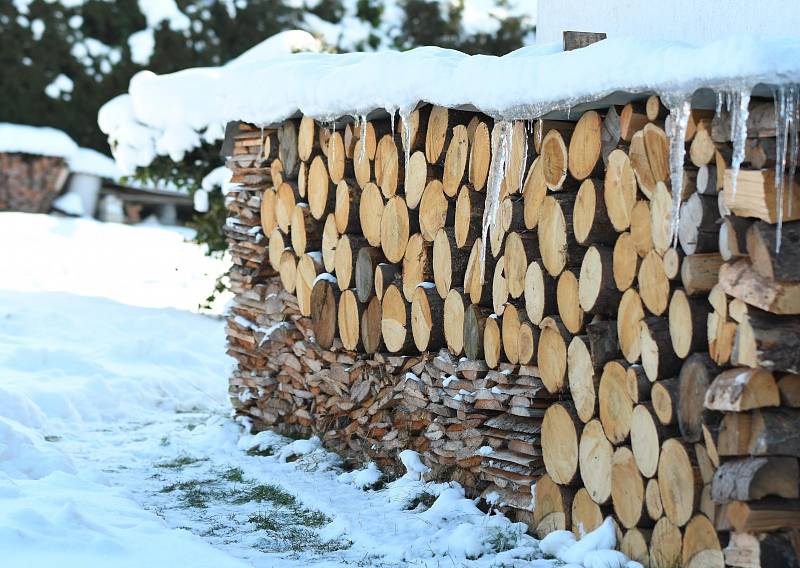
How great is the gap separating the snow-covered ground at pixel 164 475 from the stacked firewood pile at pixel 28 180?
11.2 ft

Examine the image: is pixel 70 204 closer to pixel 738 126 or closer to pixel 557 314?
pixel 557 314

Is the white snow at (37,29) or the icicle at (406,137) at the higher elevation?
the white snow at (37,29)

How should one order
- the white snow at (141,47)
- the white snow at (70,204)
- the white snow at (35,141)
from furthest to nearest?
the white snow at (141,47) → the white snow at (70,204) → the white snow at (35,141)

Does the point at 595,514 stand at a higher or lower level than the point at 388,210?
lower

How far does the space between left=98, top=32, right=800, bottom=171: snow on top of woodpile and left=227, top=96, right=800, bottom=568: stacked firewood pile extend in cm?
21

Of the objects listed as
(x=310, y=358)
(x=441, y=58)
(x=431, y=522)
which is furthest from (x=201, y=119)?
(x=431, y=522)

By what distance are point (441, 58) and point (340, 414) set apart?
6.96 ft

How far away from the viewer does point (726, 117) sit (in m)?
3.50

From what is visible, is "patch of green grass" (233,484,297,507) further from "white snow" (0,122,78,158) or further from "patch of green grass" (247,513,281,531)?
"white snow" (0,122,78,158)

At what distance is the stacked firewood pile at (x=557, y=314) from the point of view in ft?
11.4

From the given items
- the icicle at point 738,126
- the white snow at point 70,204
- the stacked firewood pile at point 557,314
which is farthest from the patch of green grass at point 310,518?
the white snow at point 70,204

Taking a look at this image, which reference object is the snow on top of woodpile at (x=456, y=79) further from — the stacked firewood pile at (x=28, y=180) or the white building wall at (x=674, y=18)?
the stacked firewood pile at (x=28, y=180)

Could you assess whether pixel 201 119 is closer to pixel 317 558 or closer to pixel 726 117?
pixel 317 558

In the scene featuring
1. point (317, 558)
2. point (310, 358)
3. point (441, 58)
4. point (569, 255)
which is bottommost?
point (317, 558)
